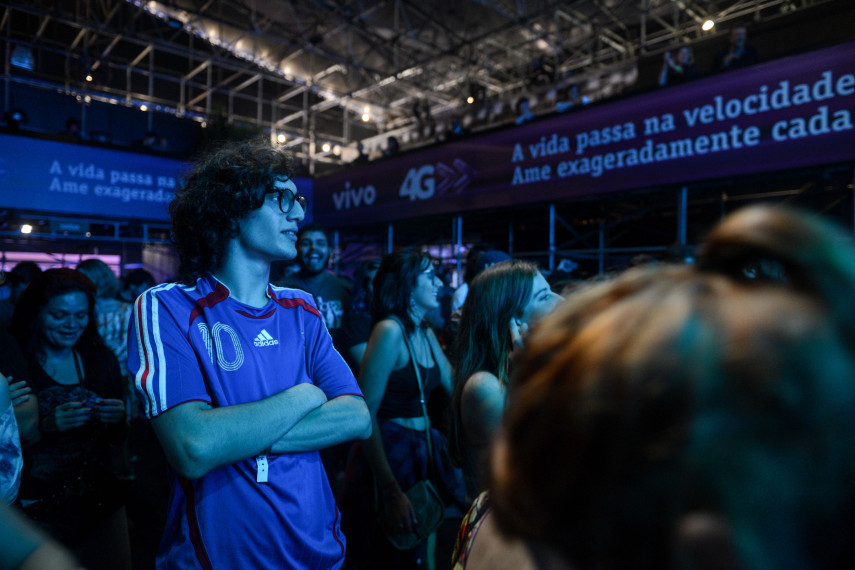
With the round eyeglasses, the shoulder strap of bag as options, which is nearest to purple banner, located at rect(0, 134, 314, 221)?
the shoulder strap of bag

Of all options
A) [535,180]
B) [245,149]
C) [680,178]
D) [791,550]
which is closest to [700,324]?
[791,550]

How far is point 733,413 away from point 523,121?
7.90m

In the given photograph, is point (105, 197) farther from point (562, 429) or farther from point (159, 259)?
point (562, 429)

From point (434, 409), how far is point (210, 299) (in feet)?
5.79

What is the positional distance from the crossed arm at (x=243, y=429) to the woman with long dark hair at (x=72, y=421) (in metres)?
1.13

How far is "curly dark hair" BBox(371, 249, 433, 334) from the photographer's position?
276 cm

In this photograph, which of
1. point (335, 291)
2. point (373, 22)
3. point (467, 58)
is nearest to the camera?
point (335, 291)

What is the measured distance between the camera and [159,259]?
594 inches

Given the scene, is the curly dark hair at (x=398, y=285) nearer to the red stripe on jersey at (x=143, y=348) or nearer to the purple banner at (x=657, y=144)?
the red stripe on jersey at (x=143, y=348)

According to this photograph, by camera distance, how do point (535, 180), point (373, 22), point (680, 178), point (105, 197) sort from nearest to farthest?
1. point (680, 178)
2. point (535, 180)
3. point (105, 197)
4. point (373, 22)

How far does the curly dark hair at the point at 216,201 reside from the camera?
1693mm

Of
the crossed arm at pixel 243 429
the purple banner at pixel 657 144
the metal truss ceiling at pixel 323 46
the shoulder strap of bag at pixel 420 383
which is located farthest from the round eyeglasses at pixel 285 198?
the metal truss ceiling at pixel 323 46

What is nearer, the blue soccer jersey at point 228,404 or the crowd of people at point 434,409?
the crowd of people at point 434,409

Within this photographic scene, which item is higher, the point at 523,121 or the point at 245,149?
the point at 523,121
